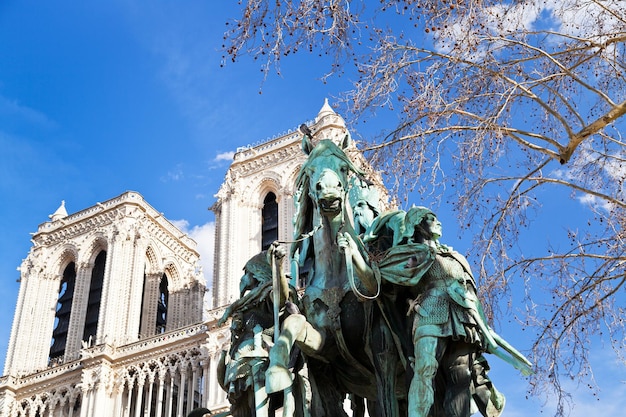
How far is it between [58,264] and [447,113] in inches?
1897

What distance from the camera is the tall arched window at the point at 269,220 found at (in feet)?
159

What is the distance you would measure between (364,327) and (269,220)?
143 feet

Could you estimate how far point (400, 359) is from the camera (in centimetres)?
590

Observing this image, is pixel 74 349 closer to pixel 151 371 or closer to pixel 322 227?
pixel 151 371

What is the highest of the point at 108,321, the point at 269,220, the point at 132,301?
the point at 269,220

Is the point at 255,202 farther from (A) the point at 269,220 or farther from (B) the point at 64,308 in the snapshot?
(B) the point at 64,308

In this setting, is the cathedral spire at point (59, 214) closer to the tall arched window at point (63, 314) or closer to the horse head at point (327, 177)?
the tall arched window at point (63, 314)

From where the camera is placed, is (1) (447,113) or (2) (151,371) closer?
(1) (447,113)

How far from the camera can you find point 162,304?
58.9 metres

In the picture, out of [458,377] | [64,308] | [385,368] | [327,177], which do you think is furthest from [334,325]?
[64,308]

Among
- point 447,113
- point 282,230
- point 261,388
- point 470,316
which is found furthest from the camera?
point 282,230

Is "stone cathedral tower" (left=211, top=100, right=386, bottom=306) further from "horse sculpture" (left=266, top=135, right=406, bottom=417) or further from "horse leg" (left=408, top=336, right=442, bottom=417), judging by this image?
"horse leg" (left=408, top=336, right=442, bottom=417)

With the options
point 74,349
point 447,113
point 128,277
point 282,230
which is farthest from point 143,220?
point 447,113

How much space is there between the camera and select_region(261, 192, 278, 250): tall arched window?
4833 centimetres
